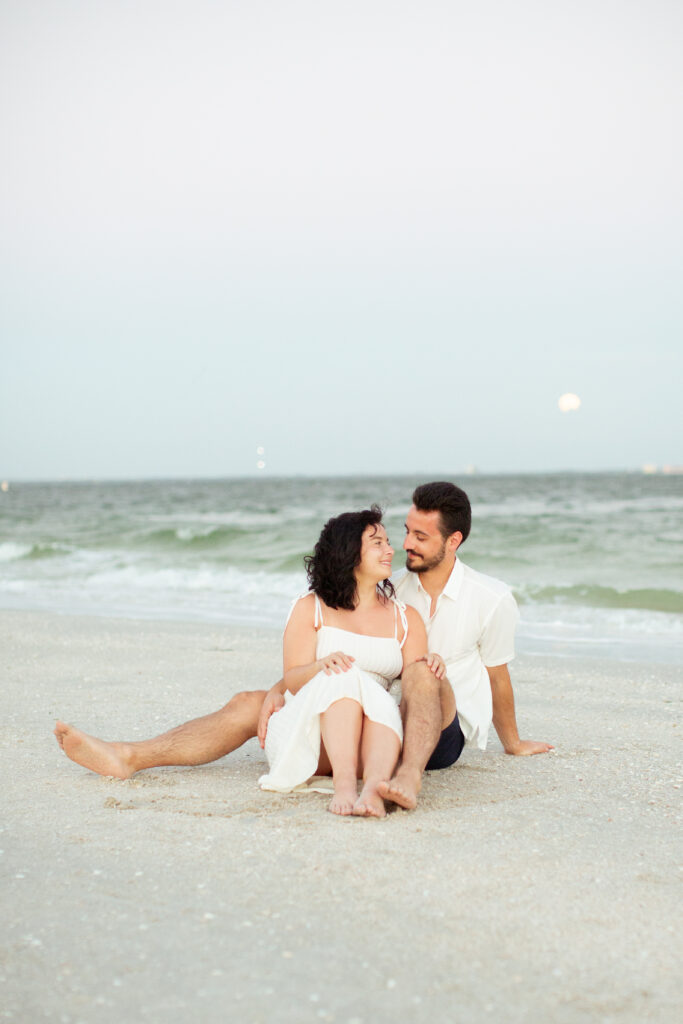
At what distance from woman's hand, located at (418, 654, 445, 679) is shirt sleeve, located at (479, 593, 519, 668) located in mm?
577

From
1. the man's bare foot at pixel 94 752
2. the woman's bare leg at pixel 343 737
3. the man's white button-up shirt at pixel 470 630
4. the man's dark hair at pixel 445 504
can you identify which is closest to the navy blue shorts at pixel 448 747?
the man's white button-up shirt at pixel 470 630

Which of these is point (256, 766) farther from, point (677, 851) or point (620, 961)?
point (620, 961)

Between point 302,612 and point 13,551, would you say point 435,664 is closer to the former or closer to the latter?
point 302,612

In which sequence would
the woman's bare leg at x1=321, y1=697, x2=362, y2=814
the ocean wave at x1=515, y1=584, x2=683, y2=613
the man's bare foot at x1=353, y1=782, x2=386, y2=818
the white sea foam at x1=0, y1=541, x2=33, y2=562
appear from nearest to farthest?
the man's bare foot at x1=353, y1=782, x2=386, y2=818 < the woman's bare leg at x1=321, y1=697, x2=362, y2=814 < the ocean wave at x1=515, y1=584, x2=683, y2=613 < the white sea foam at x1=0, y1=541, x2=33, y2=562

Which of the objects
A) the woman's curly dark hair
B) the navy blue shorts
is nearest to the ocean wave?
the navy blue shorts

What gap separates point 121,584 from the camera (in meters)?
15.1

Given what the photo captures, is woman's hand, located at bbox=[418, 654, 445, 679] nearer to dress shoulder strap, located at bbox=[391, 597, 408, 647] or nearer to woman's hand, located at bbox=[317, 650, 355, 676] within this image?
dress shoulder strap, located at bbox=[391, 597, 408, 647]

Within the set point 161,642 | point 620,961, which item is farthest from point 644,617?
point 620,961

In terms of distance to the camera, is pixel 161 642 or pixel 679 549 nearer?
pixel 161 642

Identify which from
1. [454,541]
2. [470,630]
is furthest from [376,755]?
[454,541]

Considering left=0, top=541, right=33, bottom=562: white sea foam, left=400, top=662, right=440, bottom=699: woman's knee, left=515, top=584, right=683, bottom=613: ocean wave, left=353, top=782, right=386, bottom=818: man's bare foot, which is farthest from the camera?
left=0, top=541, right=33, bottom=562: white sea foam

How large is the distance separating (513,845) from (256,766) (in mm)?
1607

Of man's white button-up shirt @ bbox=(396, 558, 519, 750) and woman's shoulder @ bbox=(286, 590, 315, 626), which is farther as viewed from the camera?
man's white button-up shirt @ bbox=(396, 558, 519, 750)

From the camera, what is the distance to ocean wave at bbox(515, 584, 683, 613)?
1212 centimetres
